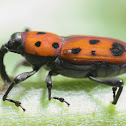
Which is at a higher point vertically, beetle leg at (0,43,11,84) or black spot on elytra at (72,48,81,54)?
black spot on elytra at (72,48,81,54)

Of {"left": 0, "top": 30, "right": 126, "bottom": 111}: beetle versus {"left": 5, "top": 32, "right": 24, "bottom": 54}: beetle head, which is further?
{"left": 5, "top": 32, "right": 24, "bottom": 54}: beetle head

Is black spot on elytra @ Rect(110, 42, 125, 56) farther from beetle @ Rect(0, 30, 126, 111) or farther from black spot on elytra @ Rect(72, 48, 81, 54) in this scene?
black spot on elytra @ Rect(72, 48, 81, 54)

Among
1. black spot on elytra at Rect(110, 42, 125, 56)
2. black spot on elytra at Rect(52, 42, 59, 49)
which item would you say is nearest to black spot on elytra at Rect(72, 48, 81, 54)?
black spot on elytra at Rect(52, 42, 59, 49)

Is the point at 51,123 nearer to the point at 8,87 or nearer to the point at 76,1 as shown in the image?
the point at 8,87

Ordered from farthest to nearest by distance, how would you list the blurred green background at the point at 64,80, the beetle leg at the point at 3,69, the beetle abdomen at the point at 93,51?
the beetle leg at the point at 3,69
the beetle abdomen at the point at 93,51
the blurred green background at the point at 64,80

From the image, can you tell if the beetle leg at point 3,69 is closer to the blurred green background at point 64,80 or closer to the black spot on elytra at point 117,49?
the blurred green background at point 64,80

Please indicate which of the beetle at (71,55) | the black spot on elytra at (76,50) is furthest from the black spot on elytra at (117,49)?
the black spot on elytra at (76,50)

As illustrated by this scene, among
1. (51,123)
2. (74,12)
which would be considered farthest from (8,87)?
(74,12)
